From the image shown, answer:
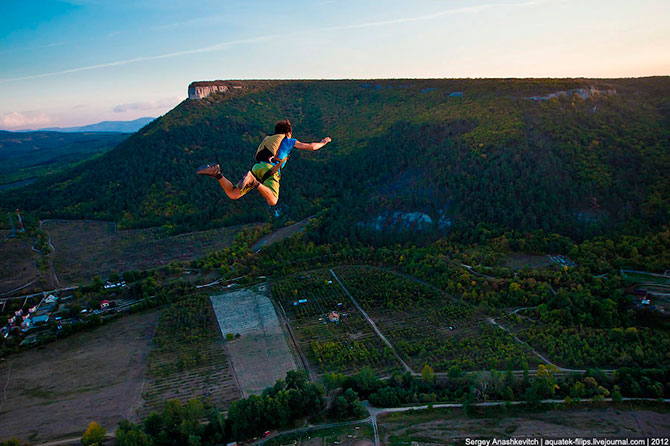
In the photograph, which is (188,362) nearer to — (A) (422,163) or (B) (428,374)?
(B) (428,374)

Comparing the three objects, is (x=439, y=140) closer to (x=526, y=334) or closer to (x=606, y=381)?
(x=526, y=334)

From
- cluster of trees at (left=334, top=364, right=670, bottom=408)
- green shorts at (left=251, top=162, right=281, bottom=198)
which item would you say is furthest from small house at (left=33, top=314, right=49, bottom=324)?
green shorts at (left=251, top=162, right=281, bottom=198)

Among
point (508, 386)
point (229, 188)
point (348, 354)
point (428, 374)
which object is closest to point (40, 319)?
point (348, 354)

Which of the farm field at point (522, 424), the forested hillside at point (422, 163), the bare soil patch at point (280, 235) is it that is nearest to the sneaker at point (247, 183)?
the farm field at point (522, 424)

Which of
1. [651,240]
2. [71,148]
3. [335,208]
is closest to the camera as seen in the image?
[651,240]

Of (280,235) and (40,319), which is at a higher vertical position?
(280,235)

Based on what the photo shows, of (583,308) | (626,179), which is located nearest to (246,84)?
(626,179)

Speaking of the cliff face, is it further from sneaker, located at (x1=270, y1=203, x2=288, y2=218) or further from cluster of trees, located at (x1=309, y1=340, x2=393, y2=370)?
cluster of trees, located at (x1=309, y1=340, x2=393, y2=370)
